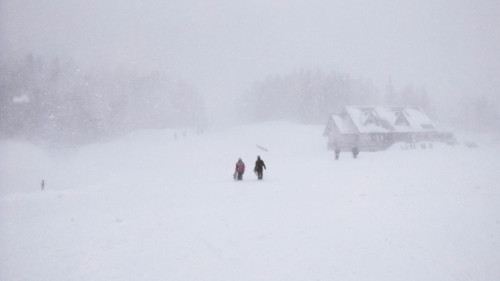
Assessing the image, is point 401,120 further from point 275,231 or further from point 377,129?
point 275,231

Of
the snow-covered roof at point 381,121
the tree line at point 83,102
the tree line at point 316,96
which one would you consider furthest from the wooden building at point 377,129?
the tree line at point 83,102

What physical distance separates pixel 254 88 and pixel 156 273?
3430 inches

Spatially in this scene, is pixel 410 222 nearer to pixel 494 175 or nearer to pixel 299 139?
pixel 494 175

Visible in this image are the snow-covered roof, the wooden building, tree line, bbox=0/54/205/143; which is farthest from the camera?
tree line, bbox=0/54/205/143

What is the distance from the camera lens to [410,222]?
33.6ft

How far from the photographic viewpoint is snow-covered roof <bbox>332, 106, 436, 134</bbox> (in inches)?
1703

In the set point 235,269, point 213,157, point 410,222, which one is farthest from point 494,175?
point 213,157

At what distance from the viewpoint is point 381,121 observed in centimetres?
4397

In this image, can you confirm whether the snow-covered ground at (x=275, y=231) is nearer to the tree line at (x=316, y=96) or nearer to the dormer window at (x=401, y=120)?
the dormer window at (x=401, y=120)

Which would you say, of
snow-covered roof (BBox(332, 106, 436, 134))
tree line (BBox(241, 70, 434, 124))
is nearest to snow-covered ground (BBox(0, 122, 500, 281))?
snow-covered roof (BBox(332, 106, 436, 134))

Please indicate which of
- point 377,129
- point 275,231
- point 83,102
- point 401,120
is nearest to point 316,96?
point 401,120

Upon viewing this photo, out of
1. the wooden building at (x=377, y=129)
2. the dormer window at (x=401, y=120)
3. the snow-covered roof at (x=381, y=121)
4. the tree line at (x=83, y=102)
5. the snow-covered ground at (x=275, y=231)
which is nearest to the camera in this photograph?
the snow-covered ground at (x=275, y=231)

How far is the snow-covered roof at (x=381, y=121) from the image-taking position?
1703 inches

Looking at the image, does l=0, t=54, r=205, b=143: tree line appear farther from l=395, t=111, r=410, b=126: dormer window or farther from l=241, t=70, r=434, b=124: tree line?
l=395, t=111, r=410, b=126: dormer window
